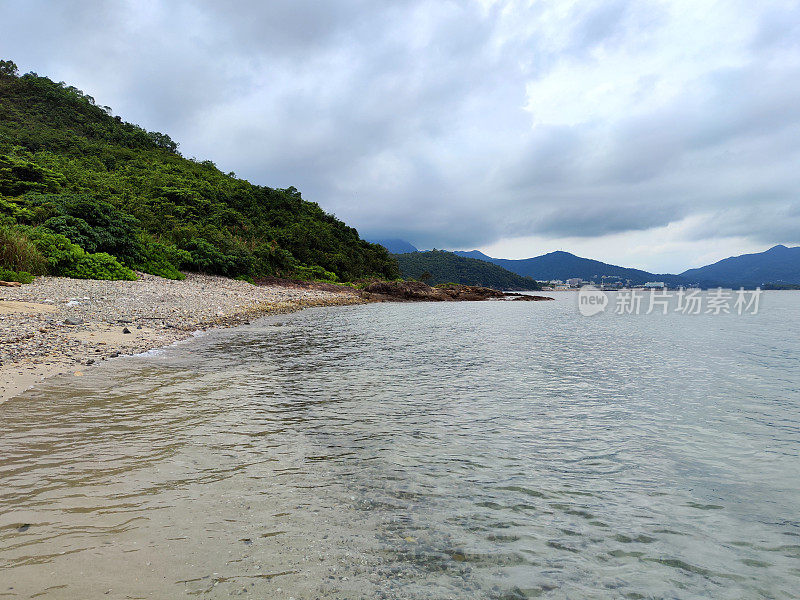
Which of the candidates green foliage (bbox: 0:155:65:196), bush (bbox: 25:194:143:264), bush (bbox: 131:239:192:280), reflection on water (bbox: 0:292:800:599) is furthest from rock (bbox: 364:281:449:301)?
reflection on water (bbox: 0:292:800:599)

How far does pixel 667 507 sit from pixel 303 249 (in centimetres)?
5861

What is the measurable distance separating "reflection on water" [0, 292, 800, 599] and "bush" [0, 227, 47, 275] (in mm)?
18679

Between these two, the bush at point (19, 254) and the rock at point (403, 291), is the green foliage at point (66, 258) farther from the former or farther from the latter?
the rock at point (403, 291)

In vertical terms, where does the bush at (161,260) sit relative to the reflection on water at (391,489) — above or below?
above

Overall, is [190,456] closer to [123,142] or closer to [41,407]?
[41,407]

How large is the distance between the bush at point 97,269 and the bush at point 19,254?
178 centimetres

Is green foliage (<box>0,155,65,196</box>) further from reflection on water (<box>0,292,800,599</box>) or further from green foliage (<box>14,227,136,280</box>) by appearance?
reflection on water (<box>0,292,800,599</box>)

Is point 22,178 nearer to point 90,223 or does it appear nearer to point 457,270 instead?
point 90,223

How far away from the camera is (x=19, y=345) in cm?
1108

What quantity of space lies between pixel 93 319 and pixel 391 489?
644 inches

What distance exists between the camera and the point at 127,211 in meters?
42.1

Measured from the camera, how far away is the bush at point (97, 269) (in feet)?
85.3
